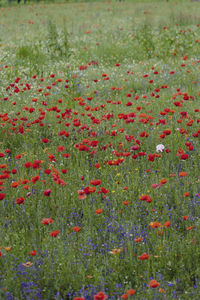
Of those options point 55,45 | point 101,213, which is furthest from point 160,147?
point 55,45

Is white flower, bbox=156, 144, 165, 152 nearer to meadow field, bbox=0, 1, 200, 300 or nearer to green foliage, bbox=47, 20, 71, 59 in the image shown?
meadow field, bbox=0, 1, 200, 300

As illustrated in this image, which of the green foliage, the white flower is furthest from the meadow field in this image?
the green foliage

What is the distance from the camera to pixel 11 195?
12.0 ft

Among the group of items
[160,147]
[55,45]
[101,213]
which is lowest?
[101,213]

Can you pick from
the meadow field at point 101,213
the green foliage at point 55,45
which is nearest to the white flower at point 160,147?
the meadow field at point 101,213

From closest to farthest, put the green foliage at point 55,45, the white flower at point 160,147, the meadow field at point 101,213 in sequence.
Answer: the meadow field at point 101,213
the white flower at point 160,147
the green foliage at point 55,45

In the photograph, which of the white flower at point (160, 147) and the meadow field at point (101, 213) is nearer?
the meadow field at point (101, 213)

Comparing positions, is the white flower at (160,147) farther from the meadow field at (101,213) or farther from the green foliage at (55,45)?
the green foliage at (55,45)

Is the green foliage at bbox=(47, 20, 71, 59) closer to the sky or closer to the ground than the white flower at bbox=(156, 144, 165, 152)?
closer to the sky

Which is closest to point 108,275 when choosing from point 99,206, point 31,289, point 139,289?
point 139,289

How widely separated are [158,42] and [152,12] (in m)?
11.1

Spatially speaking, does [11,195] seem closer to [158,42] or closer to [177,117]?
[177,117]

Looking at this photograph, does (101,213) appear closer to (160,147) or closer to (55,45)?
(160,147)

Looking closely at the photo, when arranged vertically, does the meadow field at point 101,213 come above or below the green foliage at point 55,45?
below
